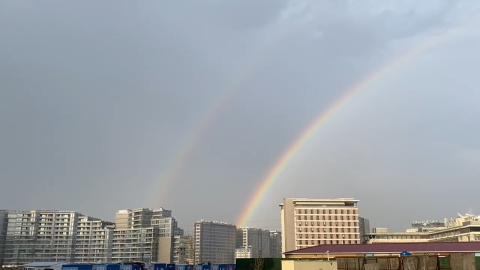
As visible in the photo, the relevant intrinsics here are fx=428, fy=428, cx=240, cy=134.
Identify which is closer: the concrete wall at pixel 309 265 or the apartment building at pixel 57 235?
the concrete wall at pixel 309 265

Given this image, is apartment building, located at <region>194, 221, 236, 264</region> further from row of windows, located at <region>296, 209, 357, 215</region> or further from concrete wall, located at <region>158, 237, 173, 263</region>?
row of windows, located at <region>296, 209, 357, 215</region>

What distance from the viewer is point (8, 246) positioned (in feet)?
507

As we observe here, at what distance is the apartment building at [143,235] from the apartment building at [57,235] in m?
6.26

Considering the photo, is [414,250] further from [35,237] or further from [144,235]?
[35,237]

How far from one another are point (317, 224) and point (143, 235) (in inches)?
2858

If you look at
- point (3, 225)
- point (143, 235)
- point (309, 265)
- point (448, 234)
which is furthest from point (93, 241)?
point (309, 265)

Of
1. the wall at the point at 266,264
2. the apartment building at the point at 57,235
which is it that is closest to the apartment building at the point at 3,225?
the apartment building at the point at 57,235

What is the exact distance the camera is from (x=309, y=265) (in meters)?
33.6

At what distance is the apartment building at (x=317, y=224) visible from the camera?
354 feet

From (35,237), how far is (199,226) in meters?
63.8

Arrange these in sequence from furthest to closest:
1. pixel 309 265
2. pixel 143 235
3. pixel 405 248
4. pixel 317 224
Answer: pixel 143 235
pixel 317 224
pixel 405 248
pixel 309 265

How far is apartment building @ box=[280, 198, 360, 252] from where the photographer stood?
107856mm

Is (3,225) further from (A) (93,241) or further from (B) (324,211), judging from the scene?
(B) (324,211)

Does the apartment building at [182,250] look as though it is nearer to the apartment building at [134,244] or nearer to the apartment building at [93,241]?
the apartment building at [134,244]
